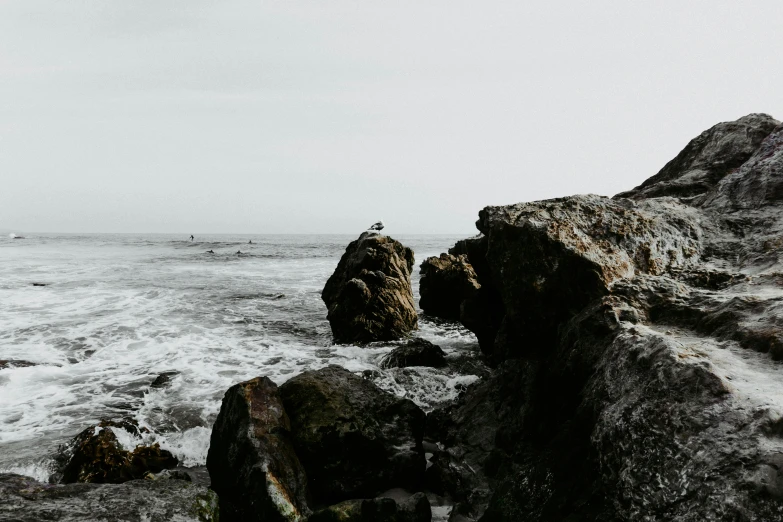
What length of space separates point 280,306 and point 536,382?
13.5 metres

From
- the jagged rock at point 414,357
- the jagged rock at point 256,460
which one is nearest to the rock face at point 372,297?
the jagged rock at point 414,357

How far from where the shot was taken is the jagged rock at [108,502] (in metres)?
3.44

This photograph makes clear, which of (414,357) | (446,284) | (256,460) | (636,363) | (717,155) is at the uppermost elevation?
(717,155)

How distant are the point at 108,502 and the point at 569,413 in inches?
A: 159

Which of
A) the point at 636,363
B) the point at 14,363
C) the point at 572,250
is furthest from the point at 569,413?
the point at 14,363

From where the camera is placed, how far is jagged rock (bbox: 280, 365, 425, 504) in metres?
4.89

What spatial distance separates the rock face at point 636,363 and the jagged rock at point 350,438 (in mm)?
467

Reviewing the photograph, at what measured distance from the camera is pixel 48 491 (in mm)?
3771

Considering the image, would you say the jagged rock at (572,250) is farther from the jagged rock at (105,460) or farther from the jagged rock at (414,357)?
the jagged rock at (105,460)

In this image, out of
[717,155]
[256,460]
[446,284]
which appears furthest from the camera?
[446,284]

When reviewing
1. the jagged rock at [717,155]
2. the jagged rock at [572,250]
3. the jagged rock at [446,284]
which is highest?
the jagged rock at [717,155]

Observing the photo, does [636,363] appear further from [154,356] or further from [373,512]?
[154,356]

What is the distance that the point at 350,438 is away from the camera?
5.07 m

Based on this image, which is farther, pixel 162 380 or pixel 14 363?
pixel 14 363
